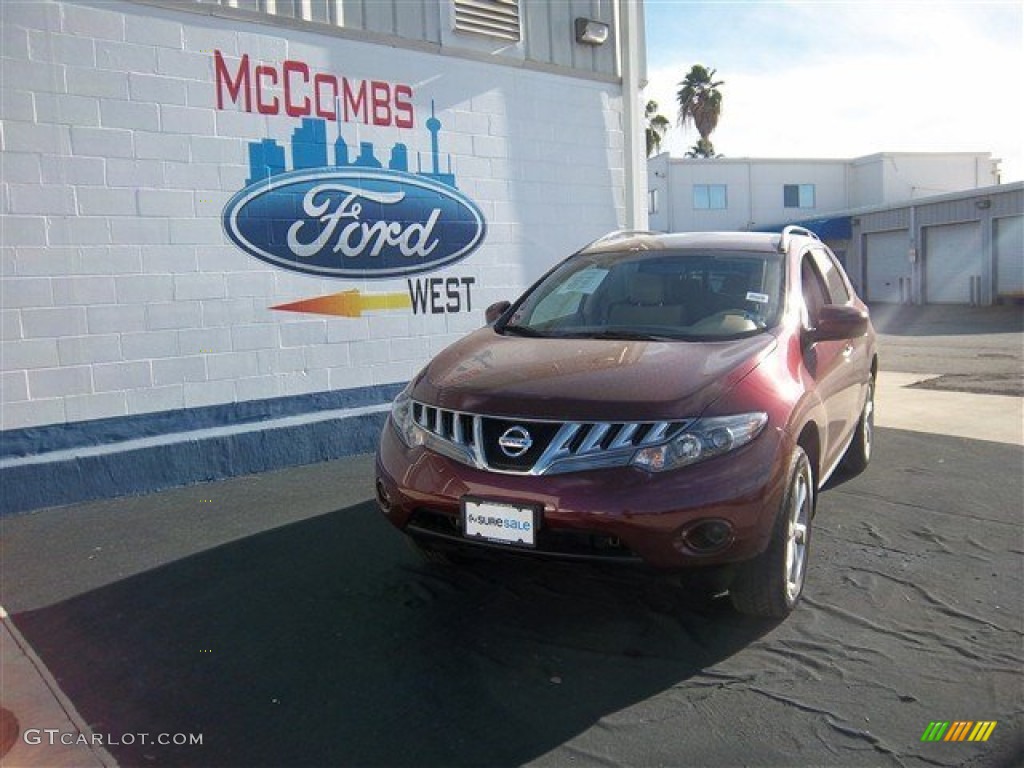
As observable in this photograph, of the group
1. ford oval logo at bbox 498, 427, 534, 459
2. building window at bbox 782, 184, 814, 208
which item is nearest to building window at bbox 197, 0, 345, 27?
ford oval logo at bbox 498, 427, 534, 459

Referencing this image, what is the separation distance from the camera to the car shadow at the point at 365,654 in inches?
116

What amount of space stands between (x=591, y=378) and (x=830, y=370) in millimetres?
1666

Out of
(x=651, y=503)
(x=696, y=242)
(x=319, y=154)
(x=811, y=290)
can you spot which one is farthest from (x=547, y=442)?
(x=319, y=154)

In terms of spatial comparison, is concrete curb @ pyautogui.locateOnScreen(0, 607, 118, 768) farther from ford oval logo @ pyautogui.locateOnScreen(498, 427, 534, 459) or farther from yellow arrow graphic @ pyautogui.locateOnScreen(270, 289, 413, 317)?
yellow arrow graphic @ pyautogui.locateOnScreen(270, 289, 413, 317)

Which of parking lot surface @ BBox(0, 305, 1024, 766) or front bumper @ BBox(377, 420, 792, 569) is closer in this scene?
parking lot surface @ BBox(0, 305, 1024, 766)

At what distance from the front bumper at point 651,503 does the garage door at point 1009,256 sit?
27748 millimetres

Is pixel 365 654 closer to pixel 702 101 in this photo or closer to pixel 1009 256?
pixel 1009 256

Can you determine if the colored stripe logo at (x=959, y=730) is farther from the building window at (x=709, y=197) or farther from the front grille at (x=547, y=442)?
the building window at (x=709, y=197)

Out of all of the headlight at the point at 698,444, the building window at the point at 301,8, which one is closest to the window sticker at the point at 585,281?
the headlight at the point at 698,444

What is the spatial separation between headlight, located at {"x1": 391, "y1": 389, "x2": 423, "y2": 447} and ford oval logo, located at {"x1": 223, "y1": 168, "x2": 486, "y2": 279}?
291cm

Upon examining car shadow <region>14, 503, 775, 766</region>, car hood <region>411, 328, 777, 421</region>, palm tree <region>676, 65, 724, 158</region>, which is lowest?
car shadow <region>14, 503, 775, 766</region>

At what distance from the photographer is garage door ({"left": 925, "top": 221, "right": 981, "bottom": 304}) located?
28.5 metres

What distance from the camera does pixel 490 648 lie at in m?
3.55

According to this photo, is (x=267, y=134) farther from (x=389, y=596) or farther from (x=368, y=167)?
(x=389, y=596)
